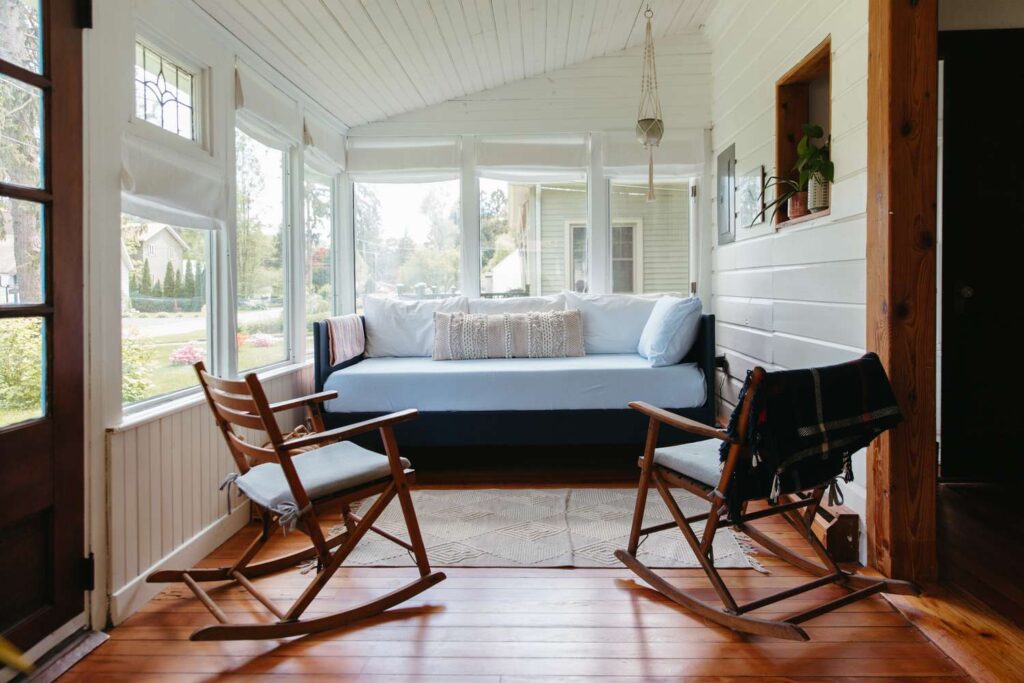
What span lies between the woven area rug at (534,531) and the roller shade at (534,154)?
8.34 ft

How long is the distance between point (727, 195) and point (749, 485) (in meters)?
2.97

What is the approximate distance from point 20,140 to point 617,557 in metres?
2.29

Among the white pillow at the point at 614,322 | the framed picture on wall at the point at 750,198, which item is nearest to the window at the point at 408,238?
the white pillow at the point at 614,322

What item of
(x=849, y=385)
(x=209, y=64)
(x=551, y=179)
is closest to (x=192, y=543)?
(x=209, y=64)

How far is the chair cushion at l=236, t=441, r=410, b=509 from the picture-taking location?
2.07 metres

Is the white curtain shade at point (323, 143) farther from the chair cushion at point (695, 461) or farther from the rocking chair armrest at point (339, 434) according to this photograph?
the chair cushion at point (695, 461)

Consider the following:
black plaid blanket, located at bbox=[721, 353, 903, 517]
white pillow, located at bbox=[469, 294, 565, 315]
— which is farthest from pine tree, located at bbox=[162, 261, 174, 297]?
white pillow, located at bbox=[469, 294, 565, 315]

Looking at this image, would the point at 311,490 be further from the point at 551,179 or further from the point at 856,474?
the point at 551,179

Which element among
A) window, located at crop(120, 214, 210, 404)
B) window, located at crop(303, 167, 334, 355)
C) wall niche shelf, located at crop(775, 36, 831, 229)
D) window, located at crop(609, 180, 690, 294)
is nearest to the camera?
window, located at crop(120, 214, 210, 404)

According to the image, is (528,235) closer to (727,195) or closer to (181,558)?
(727,195)

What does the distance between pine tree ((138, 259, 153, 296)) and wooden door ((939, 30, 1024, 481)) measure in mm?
3612

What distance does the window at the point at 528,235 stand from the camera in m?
5.01

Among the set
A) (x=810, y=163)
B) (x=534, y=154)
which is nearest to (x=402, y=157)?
(x=534, y=154)

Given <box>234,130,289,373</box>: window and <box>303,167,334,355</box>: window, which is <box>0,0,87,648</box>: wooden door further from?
<box>303,167,334,355</box>: window
